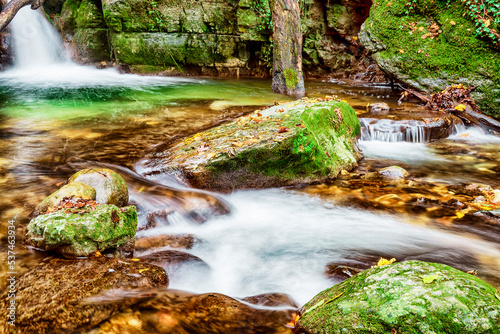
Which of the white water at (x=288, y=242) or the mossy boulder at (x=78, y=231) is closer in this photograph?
the mossy boulder at (x=78, y=231)

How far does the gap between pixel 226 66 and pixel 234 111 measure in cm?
736

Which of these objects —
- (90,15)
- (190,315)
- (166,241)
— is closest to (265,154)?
(166,241)

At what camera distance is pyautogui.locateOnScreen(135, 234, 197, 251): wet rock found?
3.41m

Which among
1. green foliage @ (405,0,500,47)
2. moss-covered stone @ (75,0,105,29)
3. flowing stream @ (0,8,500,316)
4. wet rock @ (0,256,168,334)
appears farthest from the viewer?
moss-covered stone @ (75,0,105,29)

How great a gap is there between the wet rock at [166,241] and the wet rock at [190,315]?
34.7 inches

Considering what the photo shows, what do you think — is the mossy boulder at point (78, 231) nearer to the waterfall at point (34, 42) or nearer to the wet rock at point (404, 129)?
the wet rock at point (404, 129)

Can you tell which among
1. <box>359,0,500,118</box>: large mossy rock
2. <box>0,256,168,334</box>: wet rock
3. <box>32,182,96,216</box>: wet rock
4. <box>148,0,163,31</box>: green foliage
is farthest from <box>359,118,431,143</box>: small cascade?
<box>148,0,163,31</box>: green foliage

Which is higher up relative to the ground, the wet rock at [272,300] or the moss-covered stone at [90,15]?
the moss-covered stone at [90,15]

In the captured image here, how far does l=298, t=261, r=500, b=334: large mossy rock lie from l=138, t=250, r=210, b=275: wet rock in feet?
4.17

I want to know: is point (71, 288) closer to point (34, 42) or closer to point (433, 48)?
point (433, 48)

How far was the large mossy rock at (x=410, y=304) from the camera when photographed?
1.78 metres

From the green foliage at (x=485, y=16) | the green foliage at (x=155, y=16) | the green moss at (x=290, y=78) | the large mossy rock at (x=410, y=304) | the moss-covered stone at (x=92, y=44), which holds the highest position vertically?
the green foliage at (x=155, y=16)

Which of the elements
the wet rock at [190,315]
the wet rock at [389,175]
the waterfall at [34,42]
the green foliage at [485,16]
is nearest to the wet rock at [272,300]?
the wet rock at [190,315]

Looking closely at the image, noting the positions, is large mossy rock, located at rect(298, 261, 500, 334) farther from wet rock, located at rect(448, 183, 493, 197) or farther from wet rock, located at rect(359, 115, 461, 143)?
wet rock, located at rect(359, 115, 461, 143)
